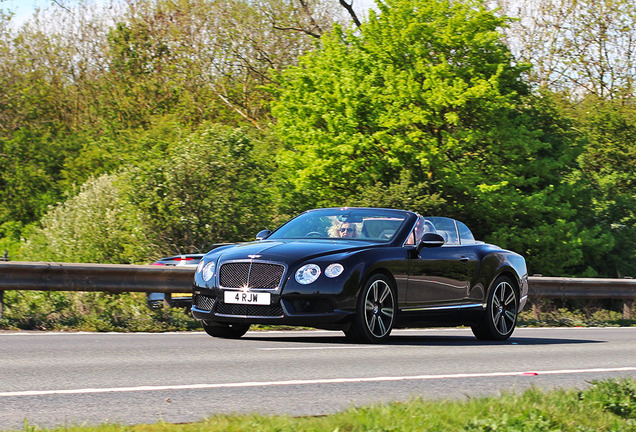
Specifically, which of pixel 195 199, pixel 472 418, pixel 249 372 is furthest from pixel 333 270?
pixel 195 199

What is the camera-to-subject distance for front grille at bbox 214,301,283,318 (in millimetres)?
10258

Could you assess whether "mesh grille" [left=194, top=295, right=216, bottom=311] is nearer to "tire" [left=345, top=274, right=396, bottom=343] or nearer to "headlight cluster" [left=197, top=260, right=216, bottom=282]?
"headlight cluster" [left=197, top=260, right=216, bottom=282]

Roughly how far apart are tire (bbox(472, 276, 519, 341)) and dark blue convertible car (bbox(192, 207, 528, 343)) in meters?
0.01

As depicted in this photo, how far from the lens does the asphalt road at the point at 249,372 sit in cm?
602

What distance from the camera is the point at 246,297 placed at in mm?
10422

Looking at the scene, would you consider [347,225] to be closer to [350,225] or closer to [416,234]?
[350,225]

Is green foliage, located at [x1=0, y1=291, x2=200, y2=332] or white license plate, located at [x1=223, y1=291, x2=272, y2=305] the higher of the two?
white license plate, located at [x1=223, y1=291, x2=272, y2=305]

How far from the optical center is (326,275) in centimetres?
1028

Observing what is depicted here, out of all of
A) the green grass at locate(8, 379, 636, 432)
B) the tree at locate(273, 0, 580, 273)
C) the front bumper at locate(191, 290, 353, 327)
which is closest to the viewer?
the green grass at locate(8, 379, 636, 432)

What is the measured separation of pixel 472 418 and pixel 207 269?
19.0ft

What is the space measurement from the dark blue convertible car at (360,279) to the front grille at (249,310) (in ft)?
0.03

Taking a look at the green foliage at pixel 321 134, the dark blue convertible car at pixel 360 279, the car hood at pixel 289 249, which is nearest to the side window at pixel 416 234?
the dark blue convertible car at pixel 360 279

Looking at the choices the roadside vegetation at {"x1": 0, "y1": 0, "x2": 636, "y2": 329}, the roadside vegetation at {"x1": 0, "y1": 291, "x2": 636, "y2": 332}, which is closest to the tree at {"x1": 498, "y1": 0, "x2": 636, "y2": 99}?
the roadside vegetation at {"x1": 0, "y1": 0, "x2": 636, "y2": 329}

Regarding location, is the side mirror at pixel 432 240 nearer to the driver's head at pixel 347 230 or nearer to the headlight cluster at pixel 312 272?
the driver's head at pixel 347 230
